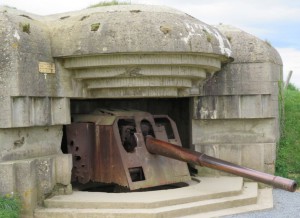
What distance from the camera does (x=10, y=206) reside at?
5.70 meters

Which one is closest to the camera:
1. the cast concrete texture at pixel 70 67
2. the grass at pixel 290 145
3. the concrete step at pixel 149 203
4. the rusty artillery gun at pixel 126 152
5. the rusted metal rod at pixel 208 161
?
the rusted metal rod at pixel 208 161

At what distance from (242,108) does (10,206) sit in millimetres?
4046

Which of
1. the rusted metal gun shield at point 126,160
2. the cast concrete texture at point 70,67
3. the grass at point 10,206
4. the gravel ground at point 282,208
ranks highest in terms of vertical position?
the cast concrete texture at point 70,67

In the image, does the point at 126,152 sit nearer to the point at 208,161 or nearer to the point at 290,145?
the point at 208,161

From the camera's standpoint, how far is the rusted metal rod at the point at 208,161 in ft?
18.2

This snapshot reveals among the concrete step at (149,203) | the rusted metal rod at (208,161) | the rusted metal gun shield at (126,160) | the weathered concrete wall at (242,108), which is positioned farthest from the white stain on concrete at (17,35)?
the weathered concrete wall at (242,108)

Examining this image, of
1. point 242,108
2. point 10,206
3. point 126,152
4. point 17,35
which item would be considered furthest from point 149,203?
point 242,108

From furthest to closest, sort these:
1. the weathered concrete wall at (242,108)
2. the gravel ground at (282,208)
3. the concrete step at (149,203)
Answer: the weathered concrete wall at (242,108), the gravel ground at (282,208), the concrete step at (149,203)

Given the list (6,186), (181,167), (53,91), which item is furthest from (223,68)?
(6,186)

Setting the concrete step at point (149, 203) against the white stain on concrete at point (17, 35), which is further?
the white stain on concrete at point (17, 35)

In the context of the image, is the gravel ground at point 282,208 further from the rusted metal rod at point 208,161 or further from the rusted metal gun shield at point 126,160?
the rusted metal gun shield at point 126,160

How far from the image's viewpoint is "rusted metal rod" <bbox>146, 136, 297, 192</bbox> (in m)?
5.54

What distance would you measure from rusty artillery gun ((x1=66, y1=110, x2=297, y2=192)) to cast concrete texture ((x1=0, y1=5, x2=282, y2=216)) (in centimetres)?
40

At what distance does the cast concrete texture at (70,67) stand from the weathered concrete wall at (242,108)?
1.59ft
